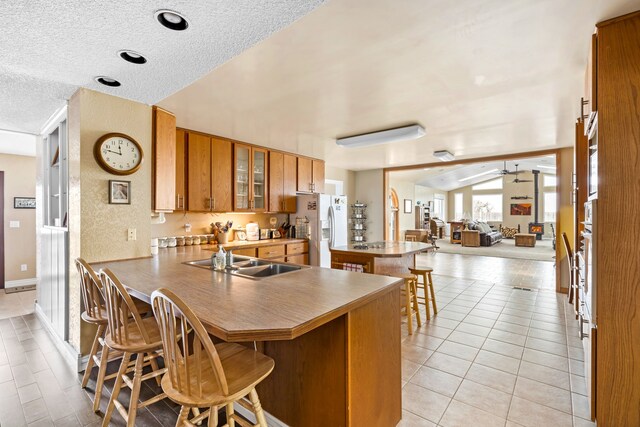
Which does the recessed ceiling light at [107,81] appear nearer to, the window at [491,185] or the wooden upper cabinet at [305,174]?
A: the wooden upper cabinet at [305,174]

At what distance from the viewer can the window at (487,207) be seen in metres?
15.3

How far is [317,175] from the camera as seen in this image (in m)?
5.89

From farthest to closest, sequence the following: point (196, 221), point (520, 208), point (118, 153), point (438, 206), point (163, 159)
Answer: point (438, 206)
point (520, 208)
point (196, 221)
point (163, 159)
point (118, 153)

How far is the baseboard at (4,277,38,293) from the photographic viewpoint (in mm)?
4814

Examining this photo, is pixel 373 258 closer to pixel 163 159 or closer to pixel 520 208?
pixel 163 159

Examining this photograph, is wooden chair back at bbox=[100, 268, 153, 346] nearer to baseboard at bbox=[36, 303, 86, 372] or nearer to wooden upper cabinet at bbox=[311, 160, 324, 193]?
baseboard at bbox=[36, 303, 86, 372]

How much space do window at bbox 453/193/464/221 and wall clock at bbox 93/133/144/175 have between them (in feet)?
54.5

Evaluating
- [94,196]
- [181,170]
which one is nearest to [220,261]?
[94,196]

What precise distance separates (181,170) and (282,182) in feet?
5.67

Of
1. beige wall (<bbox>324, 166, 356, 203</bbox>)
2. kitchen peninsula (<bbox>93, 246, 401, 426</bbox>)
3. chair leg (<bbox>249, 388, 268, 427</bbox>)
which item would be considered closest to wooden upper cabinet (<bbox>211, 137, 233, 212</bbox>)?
kitchen peninsula (<bbox>93, 246, 401, 426</bbox>)

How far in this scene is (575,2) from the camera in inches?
59.1

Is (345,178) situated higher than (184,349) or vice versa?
(345,178)

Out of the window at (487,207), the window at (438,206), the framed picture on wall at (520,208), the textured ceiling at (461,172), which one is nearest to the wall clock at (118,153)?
the textured ceiling at (461,172)

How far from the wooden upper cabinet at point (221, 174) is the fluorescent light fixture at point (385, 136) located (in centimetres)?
157
